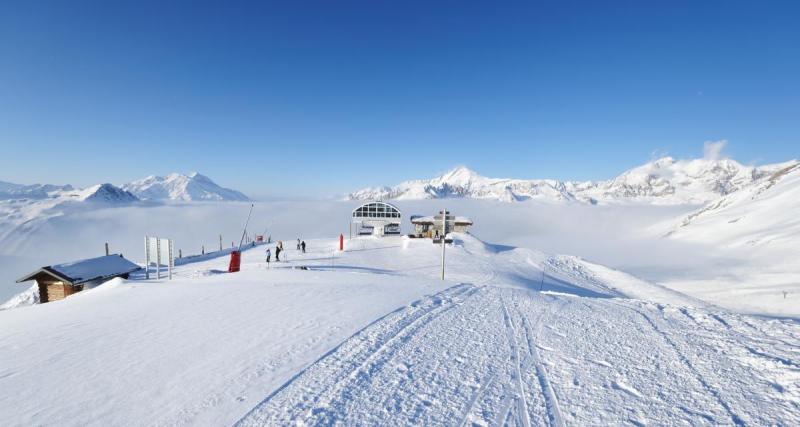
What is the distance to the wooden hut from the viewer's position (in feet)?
75.6

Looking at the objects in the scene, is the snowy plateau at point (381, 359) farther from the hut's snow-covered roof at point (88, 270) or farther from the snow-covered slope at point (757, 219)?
the snow-covered slope at point (757, 219)

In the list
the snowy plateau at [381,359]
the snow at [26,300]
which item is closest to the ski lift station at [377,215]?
the snow at [26,300]

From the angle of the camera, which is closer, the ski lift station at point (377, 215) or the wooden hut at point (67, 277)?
the wooden hut at point (67, 277)

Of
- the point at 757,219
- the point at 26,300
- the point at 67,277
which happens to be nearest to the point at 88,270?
the point at 67,277

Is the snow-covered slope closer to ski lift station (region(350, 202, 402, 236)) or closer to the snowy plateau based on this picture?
→ ski lift station (region(350, 202, 402, 236))

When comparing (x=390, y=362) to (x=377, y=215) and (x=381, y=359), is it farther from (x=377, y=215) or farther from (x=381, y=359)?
(x=377, y=215)

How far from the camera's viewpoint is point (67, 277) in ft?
75.4

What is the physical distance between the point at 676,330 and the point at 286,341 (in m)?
8.63

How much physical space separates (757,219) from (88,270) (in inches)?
6126

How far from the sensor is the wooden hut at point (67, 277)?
75.6 feet

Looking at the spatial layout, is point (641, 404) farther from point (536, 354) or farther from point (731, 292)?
point (731, 292)

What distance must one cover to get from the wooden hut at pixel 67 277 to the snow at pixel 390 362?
17.8m

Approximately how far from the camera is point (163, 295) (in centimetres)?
1080

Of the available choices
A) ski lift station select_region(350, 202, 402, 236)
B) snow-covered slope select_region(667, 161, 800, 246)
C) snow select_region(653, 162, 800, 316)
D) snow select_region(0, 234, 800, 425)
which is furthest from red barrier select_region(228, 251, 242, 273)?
snow-covered slope select_region(667, 161, 800, 246)
